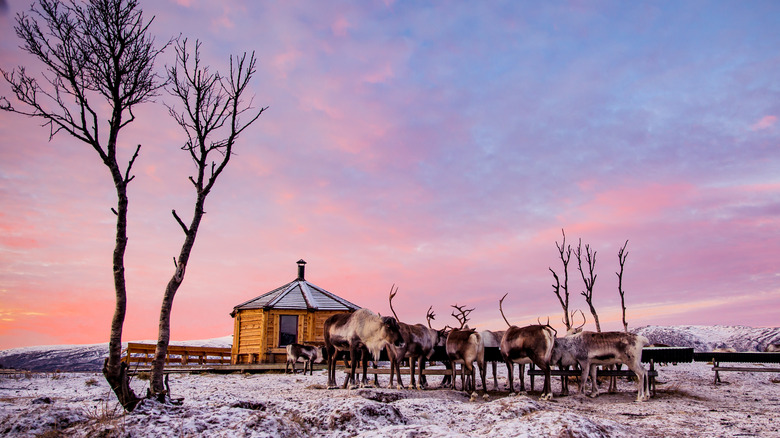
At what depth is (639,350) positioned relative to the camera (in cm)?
1378

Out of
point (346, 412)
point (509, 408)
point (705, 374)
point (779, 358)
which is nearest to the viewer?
point (346, 412)

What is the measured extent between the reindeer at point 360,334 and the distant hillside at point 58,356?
35.9 metres

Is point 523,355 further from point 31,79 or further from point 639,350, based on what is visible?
point 31,79

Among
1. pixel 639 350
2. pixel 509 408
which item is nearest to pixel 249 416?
pixel 509 408

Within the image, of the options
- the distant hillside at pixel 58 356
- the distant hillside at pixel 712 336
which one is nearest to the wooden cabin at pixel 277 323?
the distant hillside at pixel 58 356

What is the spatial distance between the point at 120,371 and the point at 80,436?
1296 mm

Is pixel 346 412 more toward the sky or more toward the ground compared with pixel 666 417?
more toward the sky

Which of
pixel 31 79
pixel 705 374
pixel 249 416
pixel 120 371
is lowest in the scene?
pixel 705 374

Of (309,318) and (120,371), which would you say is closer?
(120,371)

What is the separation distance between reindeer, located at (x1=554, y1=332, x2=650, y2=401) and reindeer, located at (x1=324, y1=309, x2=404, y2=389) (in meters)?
4.92

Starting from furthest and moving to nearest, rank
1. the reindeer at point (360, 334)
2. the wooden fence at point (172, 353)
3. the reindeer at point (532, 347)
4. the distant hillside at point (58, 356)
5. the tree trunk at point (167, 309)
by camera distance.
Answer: the distant hillside at point (58, 356)
the wooden fence at point (172, 353)
the reindeer at point (360, 334)
the reindeer at point (532, 347)
the tree trunk at point (167, 309)

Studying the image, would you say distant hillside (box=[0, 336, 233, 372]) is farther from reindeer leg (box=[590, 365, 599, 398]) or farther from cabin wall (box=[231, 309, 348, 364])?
reindeer leg (box=[590, 365, 599, 398])

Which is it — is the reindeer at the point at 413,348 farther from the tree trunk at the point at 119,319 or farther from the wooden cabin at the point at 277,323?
the wooden cabin at the point at 277,323

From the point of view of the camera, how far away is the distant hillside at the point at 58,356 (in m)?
43.9
